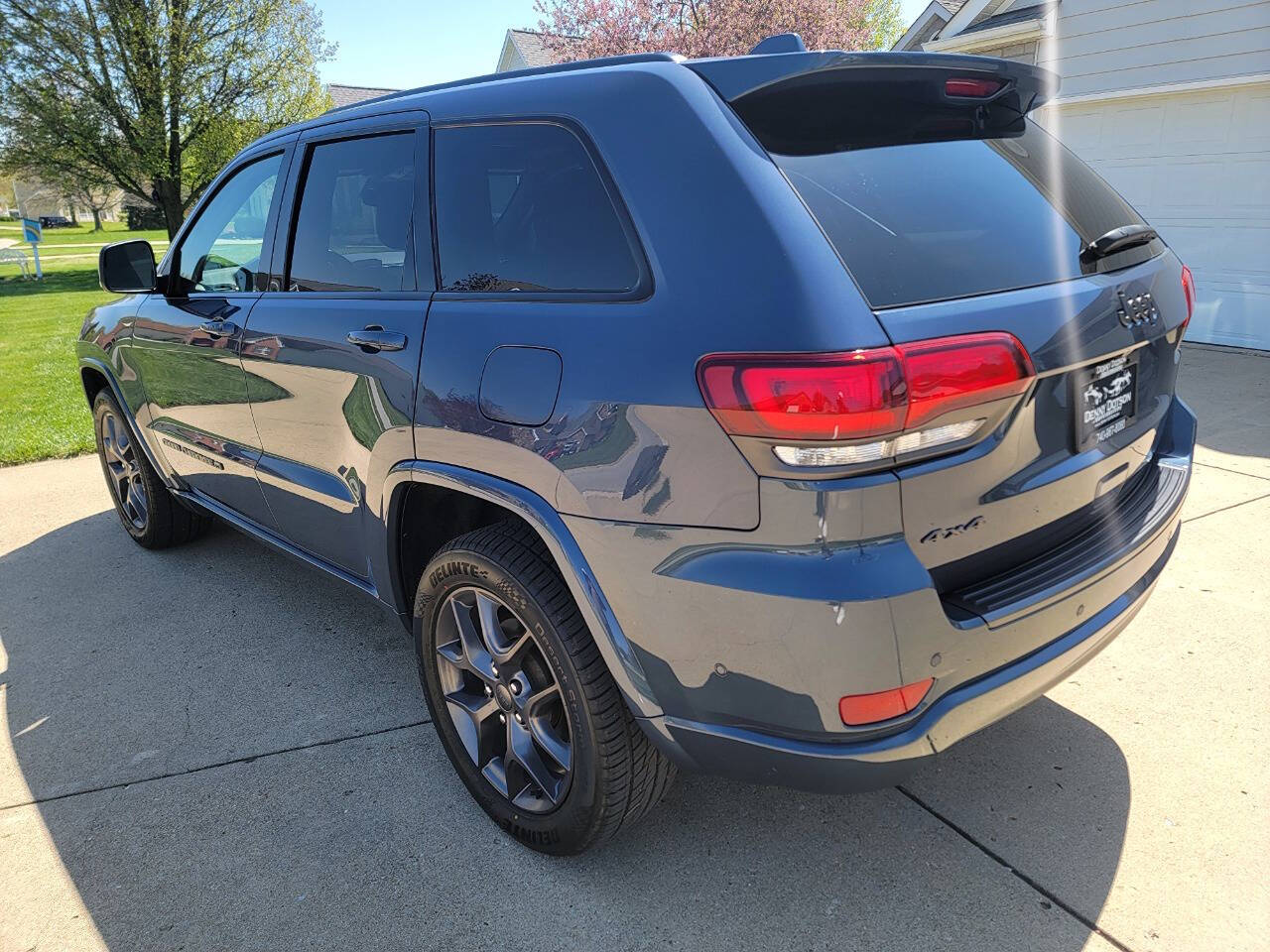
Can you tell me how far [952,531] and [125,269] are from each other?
146 inches

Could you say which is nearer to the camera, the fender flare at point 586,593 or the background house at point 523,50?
the fender flare at point 586,593

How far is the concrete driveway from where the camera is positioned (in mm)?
2174

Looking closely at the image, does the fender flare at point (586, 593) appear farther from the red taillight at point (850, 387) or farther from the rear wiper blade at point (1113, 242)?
the rear wiper blade at point (1113, 242)

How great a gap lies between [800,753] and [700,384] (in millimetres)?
755

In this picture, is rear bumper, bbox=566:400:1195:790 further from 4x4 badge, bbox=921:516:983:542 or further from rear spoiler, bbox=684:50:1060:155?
rear spoiler, bbox=684:50:1060:155

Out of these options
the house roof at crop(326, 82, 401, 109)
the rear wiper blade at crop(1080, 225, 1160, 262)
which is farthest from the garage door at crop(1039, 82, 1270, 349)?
the house roof at crop(326, 82, 401, 109)

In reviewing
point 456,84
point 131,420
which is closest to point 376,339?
point 456,84

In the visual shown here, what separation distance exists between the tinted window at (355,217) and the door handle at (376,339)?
0.15m

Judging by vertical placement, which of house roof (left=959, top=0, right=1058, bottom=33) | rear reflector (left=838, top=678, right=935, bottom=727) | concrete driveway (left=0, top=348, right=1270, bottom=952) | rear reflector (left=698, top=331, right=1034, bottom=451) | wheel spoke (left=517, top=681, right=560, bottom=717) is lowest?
concrete driveway (left=0, top=348, right=1270, bottom=952)

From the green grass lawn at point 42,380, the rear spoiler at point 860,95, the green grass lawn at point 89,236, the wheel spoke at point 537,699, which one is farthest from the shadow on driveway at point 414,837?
the green grass lawn at point 89,236

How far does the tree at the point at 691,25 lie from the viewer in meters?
18.1

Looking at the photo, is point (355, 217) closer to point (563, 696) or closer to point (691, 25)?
point (563, 696)

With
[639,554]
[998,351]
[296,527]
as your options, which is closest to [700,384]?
[639,554]

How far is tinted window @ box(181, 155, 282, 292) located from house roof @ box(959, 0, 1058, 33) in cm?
926
